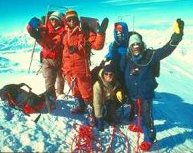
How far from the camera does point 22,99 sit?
8461mm

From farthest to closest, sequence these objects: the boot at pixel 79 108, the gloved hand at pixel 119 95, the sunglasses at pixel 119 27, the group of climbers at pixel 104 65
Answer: the boot at pixel 79 108, the sunglasses at pixel 119 27, the gloved hand at pixel 119 95, the group of climbers at pixel 104 65

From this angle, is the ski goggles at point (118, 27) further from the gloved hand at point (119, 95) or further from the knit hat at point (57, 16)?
the gloved hand at point (119, 95)

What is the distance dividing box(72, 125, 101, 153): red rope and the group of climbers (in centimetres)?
34

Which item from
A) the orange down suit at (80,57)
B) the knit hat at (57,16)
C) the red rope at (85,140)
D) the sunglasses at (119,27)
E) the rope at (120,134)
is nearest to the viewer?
the red rope at (85,140)

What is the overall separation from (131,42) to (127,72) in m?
0.70

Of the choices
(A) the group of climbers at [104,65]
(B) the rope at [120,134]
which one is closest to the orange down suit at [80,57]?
(A) the group of climbers at [104,65]

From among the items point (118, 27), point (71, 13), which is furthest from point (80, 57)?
point (118, 27)

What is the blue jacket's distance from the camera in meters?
7.44

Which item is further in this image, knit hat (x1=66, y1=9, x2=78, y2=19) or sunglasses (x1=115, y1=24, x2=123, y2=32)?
sunglasses (x1=115, y1=24, x2=123, y2=32)

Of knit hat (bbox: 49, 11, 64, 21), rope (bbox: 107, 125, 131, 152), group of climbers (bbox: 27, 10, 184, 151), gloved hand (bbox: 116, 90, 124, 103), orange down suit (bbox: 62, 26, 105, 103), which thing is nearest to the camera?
group of climbers (bbox: 27, 10, 184, 151)

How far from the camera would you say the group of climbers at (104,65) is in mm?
7602

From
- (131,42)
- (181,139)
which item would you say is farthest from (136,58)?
(181,139)

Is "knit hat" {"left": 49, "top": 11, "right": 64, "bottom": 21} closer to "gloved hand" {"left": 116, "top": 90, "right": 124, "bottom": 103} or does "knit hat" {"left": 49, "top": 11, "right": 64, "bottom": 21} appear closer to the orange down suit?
the orange down suit

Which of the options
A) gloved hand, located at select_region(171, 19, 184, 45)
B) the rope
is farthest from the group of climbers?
the rope
